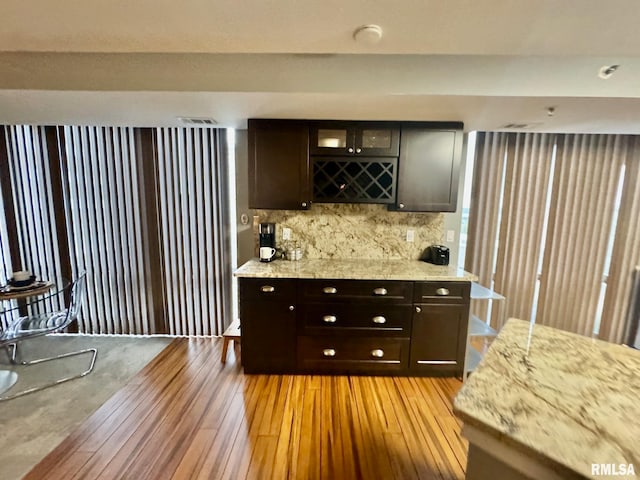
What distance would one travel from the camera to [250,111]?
7.12ft

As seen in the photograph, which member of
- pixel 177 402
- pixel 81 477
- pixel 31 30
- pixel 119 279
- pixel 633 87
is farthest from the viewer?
pixel 119 279

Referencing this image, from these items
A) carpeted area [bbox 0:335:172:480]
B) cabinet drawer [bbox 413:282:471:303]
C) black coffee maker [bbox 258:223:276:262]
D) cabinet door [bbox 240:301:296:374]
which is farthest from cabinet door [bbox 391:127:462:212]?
carpeted area [bbox 0:335:172:480]

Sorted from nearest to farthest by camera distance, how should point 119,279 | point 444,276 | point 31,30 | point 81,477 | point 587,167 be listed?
1. point 31,30
2. point 81,477
3. point 444,276
4. point 587,167
5. point 119,279

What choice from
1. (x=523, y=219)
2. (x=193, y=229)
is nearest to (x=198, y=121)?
(x=193, y=229)

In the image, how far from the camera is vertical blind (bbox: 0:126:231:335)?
2838 millimetres

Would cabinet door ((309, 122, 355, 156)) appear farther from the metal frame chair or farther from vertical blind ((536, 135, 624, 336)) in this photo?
the metal frame chair

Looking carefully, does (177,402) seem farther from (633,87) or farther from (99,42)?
(633,87)

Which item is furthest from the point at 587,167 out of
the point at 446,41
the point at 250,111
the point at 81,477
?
the point at 81,477

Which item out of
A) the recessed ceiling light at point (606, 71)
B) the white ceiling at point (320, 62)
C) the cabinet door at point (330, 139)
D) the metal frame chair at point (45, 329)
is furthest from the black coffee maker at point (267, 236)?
the recessed ceiling light at point (606, 71)

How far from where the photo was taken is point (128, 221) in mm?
2971

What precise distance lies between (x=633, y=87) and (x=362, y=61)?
183 cm

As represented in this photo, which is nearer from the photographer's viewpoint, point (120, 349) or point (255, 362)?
point (255, 362)

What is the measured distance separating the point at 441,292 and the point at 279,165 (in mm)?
1900

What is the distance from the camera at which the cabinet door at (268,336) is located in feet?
7.58
